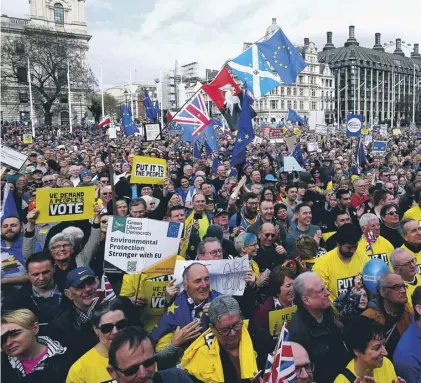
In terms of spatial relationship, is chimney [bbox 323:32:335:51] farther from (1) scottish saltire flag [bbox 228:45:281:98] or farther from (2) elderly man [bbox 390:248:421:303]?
(2) elderly man [bbox 390:248:421:303]

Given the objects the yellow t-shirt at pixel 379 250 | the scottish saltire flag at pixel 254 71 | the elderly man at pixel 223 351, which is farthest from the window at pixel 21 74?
the elderly man at pixel 223 351

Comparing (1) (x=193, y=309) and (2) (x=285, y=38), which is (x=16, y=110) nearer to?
(2) (x=285, y=38)

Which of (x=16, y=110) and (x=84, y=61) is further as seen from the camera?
(x=84, y=61)

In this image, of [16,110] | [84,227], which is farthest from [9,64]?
[84,227]

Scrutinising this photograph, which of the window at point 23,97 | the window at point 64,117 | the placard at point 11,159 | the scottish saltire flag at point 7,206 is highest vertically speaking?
the window at point 23,97

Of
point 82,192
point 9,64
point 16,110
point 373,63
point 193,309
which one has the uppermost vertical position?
point 373,63

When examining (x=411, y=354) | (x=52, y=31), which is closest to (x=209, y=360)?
(x=411, y=354)

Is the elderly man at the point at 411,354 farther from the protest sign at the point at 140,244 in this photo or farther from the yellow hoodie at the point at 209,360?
the protest sign at the point at 140,244

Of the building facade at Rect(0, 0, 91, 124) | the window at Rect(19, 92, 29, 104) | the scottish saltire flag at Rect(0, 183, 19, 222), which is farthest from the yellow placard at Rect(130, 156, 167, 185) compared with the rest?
the window at Rect(19, 92, 29, 104)

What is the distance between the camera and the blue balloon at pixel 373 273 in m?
3.50

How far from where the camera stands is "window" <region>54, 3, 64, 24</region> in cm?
6031

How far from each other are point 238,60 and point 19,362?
824 cm

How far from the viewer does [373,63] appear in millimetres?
99188

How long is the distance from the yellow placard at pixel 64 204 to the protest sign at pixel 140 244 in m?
1.39
